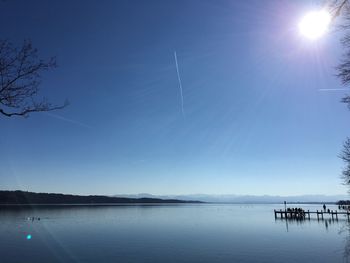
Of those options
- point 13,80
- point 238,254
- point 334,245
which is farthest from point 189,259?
point 13,80

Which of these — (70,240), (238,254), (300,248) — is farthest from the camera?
(70,240)

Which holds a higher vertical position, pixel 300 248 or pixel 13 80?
pixel 13 80

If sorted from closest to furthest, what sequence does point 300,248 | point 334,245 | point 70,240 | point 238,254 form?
point 238,254 < point 300,248 < point 334,245 < point 70,240

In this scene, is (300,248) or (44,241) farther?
(44,241)

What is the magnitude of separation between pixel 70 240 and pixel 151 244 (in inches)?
518

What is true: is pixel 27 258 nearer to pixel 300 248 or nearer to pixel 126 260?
pixel 126 260

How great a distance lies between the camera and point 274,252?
30953 mm

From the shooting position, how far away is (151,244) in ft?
121

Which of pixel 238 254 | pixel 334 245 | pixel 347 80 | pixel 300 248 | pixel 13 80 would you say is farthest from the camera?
pixel 334 245

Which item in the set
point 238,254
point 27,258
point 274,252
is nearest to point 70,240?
point 27,258

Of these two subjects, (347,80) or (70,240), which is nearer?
(347,80)

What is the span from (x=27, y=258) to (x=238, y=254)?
22.9 m

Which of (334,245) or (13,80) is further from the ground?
(13,80)

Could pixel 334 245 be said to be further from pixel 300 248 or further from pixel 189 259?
pixel 189 259
